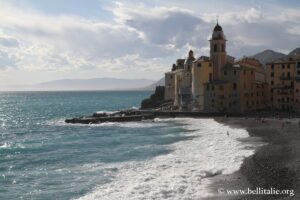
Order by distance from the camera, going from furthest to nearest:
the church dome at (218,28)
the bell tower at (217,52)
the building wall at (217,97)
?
the church dome at (218,28) → the bell tower at (217,52) → the building wall at (217,97)

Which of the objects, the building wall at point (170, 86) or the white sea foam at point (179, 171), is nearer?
the white sea foam at point (179, 171)

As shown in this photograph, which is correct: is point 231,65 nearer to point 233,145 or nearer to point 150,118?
point 150,118

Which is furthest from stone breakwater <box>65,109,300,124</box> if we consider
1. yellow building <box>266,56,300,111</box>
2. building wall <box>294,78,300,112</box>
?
yellow building <box>266,56,300,111</box>

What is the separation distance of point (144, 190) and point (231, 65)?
6428 cm

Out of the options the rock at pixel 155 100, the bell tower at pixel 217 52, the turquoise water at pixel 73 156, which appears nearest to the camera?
the turquoise water at pixel 73 156

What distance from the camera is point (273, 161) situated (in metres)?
38.5

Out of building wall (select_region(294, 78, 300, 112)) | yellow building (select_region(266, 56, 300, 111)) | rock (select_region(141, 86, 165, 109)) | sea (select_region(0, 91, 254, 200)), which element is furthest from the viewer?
rock (select_region(141, 86, 165, 109))

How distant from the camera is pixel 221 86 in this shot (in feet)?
295

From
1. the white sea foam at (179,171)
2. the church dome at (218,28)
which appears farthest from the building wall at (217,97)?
the white sea foam at (179,171)

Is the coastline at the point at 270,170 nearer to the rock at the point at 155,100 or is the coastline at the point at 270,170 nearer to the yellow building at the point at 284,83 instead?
the yellow building at the point at 284,83

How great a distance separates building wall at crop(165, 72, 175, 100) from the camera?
381ft

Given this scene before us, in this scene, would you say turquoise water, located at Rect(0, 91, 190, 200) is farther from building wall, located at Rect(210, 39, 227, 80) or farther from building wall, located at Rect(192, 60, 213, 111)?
building wall, located at Rect(210, 39, 227, 80)

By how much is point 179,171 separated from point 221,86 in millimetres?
55056

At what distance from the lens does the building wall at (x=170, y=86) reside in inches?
4569
